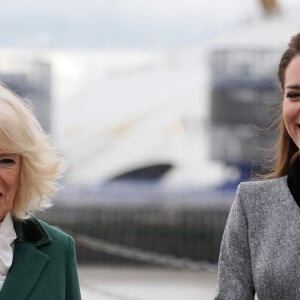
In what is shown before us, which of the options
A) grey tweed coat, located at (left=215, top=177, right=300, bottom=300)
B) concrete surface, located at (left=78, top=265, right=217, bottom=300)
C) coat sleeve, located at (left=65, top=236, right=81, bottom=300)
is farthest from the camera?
concrete surface, located at (left=78, top=265, right=217, bottom=300)

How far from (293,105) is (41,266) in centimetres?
44

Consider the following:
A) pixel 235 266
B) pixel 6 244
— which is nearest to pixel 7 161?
pixel 6 244

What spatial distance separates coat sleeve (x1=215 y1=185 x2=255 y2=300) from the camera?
66.7 inches

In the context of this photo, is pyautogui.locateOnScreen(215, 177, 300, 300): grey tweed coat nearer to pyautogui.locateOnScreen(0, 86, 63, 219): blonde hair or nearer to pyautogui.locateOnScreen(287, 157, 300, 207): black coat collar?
pyautogui.locateOnScreen(287, 157, 300, 207): black coat collar

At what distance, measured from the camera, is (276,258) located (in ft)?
5.48

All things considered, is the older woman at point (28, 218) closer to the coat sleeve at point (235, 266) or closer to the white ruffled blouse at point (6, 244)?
the white ruffled blouse at point (6, 244)

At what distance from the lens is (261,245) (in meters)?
1.70

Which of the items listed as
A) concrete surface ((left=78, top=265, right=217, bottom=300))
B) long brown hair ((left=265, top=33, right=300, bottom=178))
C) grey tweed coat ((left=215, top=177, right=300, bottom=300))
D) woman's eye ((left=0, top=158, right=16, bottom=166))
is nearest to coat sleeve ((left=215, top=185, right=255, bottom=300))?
grey tweed coat ((left=215, top=177, right=300, bottom=300))

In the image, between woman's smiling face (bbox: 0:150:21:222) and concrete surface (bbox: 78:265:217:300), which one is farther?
concrete surface (bbox: 78:265:217:300)

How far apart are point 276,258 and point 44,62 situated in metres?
23.0

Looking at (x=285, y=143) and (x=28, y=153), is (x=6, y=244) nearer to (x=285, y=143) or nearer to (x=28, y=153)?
(x=28, y=153)

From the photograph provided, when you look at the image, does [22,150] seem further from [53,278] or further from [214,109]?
[214,109]

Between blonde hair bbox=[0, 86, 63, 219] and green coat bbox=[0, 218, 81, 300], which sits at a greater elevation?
blonde hair bbox=[0, 86, 63, 219]

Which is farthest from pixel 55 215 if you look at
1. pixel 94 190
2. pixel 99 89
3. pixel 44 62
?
pixel 99 89
